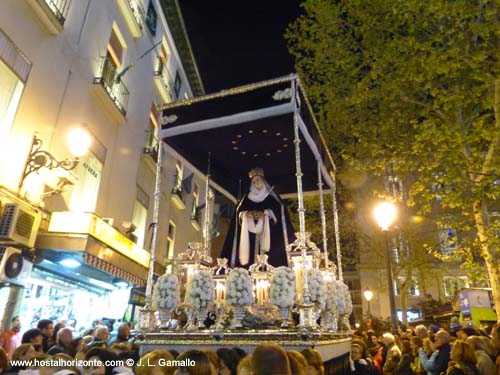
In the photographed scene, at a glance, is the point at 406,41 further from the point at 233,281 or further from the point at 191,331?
the point at 191,331

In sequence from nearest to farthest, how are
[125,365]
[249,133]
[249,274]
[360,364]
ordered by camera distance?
[125,365] < [360,364] < [249,274] < [249,133]

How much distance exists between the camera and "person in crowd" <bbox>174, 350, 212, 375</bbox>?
2.96m

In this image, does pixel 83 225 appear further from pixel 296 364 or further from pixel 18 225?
pixel 296 364

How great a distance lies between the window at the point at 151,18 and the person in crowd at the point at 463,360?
14793mm

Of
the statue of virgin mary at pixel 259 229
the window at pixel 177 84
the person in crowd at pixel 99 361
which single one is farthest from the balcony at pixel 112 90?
the person in crowd at pixel 99 361

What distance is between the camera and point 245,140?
7.81 meters

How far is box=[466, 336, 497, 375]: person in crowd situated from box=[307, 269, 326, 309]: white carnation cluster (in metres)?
1.89

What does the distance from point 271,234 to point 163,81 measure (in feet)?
35.9

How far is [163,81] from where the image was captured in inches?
639

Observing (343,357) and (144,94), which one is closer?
(343,357)

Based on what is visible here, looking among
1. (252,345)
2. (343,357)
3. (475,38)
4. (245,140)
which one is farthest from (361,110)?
(252,345)

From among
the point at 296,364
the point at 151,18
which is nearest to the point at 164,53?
the point at 151,18

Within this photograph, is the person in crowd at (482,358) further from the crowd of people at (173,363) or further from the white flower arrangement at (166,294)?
the white flower arrangement at (166,294)

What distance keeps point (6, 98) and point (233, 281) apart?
603 centimetres
